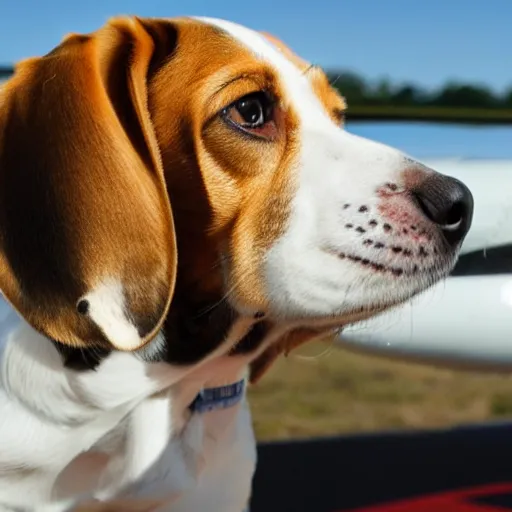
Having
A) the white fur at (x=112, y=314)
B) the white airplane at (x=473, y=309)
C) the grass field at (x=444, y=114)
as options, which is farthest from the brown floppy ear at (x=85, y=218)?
the grass field at (x=444, y=114)

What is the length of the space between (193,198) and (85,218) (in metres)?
0.09

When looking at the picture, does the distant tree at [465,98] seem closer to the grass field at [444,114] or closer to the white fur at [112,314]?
the grass field at [444,114]

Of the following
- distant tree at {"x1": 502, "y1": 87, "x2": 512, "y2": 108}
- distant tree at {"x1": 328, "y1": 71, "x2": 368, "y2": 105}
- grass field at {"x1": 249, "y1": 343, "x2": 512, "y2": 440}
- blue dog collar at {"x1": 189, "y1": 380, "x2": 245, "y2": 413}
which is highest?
distant tree at {"x1": 328, "y1": 71, "x2": 368, "y2": 105}

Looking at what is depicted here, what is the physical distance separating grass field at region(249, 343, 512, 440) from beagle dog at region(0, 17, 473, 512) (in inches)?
44.1

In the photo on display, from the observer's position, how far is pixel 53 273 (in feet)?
2.50

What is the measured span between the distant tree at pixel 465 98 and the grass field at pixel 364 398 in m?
0.50

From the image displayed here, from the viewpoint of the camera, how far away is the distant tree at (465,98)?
1.83 m

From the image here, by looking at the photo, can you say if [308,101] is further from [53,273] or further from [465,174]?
[465,174]

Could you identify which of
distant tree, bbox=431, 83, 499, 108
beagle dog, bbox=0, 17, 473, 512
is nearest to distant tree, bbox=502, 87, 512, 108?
distant tree, bbox=431, 83, 499, 108

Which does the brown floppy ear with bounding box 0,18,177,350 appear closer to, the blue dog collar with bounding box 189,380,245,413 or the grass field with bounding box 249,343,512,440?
the blue dog collar with bounding box 189,380,245,413

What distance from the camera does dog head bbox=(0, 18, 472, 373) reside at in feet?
2.49

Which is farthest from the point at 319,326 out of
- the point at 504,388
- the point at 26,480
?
the point at 504,388

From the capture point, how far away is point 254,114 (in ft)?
2.64

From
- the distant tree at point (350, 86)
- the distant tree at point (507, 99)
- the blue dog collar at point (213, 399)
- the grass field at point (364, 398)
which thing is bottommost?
the grass field at point (364, 398)
